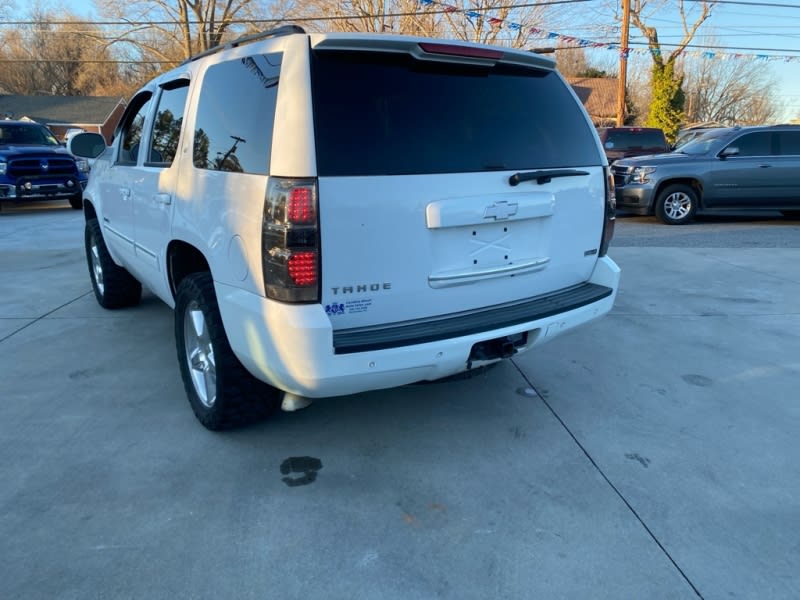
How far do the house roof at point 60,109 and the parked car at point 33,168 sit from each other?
36783 millimetres

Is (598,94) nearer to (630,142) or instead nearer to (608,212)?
(630,142)

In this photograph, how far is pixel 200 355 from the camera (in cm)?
344

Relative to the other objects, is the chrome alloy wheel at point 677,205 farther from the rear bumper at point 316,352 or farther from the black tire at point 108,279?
the rear bumper at point 316,352

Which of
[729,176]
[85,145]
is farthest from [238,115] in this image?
[729,176]

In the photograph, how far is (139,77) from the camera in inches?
2124

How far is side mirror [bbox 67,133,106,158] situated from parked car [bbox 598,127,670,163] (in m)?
13.1

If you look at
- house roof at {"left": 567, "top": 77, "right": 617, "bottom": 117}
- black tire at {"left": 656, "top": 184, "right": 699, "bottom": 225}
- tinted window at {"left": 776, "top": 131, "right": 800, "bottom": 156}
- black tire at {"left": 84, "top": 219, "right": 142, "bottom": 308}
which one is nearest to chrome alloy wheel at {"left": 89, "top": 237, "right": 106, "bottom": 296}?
black tire at {"left": 84, "top": 219, "right": 142, "bottom": 308}

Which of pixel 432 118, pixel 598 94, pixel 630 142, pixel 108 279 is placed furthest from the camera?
pixel 598 94

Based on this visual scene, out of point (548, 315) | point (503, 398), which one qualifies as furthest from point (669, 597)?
point (503, 398)

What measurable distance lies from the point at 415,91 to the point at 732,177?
10.4 meters

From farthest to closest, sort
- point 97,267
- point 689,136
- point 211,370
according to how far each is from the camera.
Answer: point 689,136
point 97,267
point 211,370

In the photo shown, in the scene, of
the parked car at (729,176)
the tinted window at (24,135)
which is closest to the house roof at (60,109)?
the tinted window at (24,135)

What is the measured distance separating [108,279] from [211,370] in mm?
2733

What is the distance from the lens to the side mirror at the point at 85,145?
5.51m
